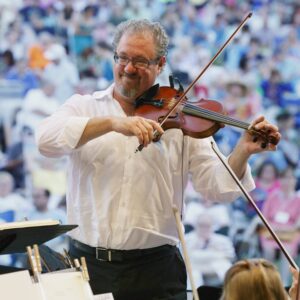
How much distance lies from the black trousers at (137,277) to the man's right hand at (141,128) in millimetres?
480

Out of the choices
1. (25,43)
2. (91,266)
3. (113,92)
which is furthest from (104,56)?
(91,266)

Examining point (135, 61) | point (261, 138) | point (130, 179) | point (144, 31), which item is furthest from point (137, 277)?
point (144, 31)

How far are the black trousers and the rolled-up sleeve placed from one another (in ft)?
1.16

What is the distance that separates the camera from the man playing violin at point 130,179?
8.23 ft

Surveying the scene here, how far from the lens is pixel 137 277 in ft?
8.29

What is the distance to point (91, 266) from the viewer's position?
8.32ft

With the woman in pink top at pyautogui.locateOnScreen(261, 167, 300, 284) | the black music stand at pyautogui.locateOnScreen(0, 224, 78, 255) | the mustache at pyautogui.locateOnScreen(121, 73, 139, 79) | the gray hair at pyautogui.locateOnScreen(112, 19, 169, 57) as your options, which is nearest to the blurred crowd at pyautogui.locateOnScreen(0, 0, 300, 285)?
the woman in pink top at pyautogui.locateOnScreen(261, 167, 300, 284)

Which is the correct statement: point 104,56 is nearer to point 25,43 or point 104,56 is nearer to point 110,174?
point 25,43

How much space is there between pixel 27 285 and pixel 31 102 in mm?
2270

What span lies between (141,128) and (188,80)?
1903mm

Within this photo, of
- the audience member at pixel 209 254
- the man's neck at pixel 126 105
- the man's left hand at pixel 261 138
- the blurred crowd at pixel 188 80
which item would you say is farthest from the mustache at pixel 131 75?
the audience member at pixel 209 254

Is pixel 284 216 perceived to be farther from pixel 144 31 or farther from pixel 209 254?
pixel 144 31

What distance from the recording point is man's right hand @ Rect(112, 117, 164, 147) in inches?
87.6

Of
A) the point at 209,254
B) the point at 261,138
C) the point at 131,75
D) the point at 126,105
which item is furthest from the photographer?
the point at 209,254
